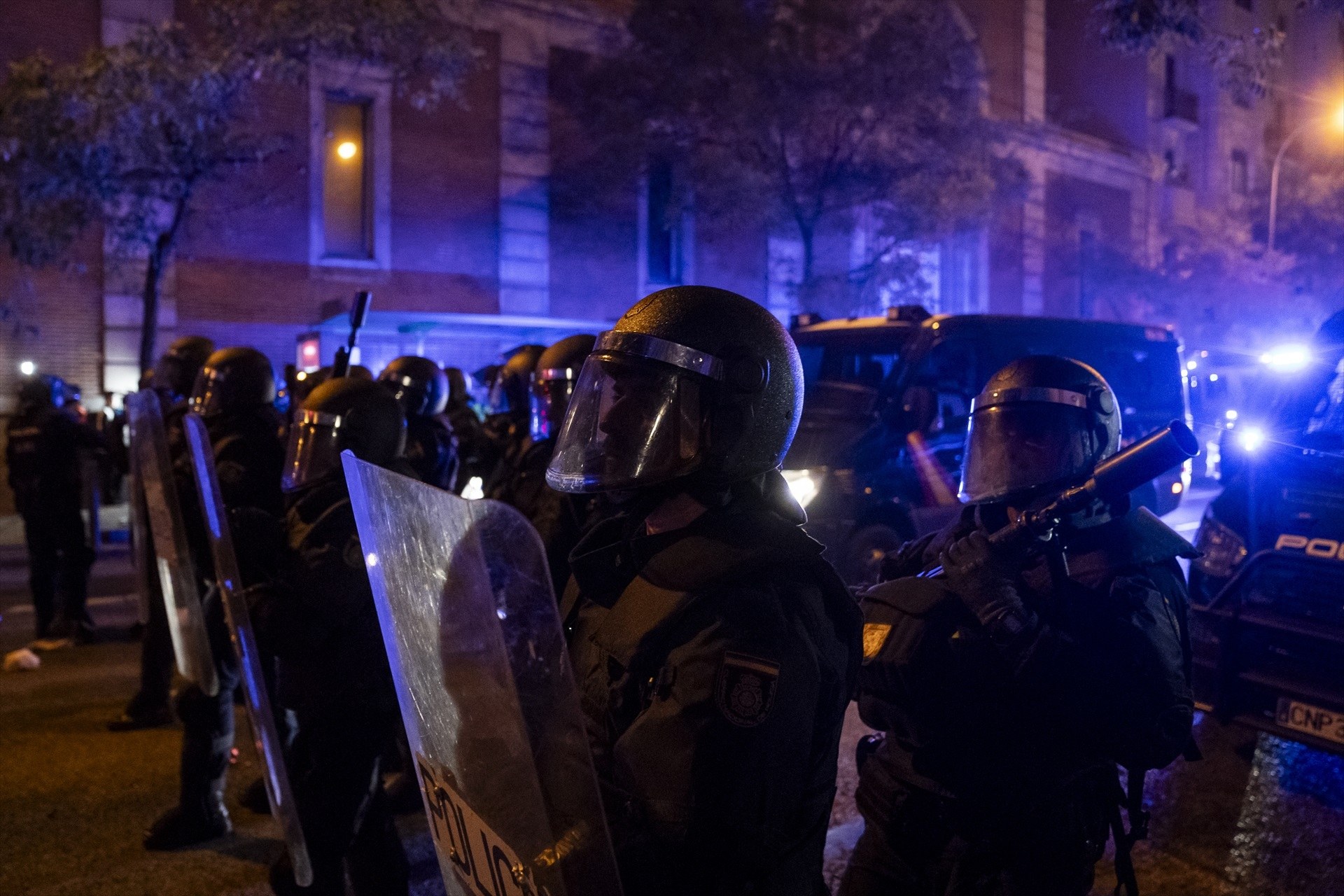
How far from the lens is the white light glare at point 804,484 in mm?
6949

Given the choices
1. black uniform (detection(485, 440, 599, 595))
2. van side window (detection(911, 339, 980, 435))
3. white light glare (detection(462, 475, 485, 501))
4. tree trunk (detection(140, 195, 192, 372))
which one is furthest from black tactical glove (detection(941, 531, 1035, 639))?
tree trunk (detection(140, 195, 192, 372))

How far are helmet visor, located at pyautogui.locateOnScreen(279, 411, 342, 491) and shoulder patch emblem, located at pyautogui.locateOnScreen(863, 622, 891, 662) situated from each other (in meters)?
1.72

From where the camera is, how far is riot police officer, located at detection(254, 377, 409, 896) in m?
2.86

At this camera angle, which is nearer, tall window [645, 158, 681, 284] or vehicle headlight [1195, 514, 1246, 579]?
vehicle headlight [1195, 514, 1246, 579]

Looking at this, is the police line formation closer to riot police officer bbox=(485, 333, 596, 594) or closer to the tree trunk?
riot police officer bbox=(485, 333, 596, 594)

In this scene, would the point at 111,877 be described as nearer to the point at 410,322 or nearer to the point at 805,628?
the point at 805,628

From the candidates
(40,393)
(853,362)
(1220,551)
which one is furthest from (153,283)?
(1220,551)

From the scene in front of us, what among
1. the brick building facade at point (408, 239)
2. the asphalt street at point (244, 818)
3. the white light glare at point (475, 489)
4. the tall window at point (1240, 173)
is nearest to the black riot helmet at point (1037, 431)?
the asphalt street at point (244, 818)

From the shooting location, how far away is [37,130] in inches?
438

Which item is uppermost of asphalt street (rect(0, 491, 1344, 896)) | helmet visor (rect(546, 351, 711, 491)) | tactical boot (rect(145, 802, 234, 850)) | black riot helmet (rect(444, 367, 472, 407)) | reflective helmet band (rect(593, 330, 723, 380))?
black riot helmet (rect(444, 367, 472, 407))

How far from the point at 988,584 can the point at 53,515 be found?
24.3ft

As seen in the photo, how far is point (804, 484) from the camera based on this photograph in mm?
7000

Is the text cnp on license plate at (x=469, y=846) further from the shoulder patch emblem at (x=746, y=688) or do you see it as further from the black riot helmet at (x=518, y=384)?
the black riot helmet at (x=518, y=384)

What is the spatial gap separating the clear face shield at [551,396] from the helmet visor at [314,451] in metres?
1.50
